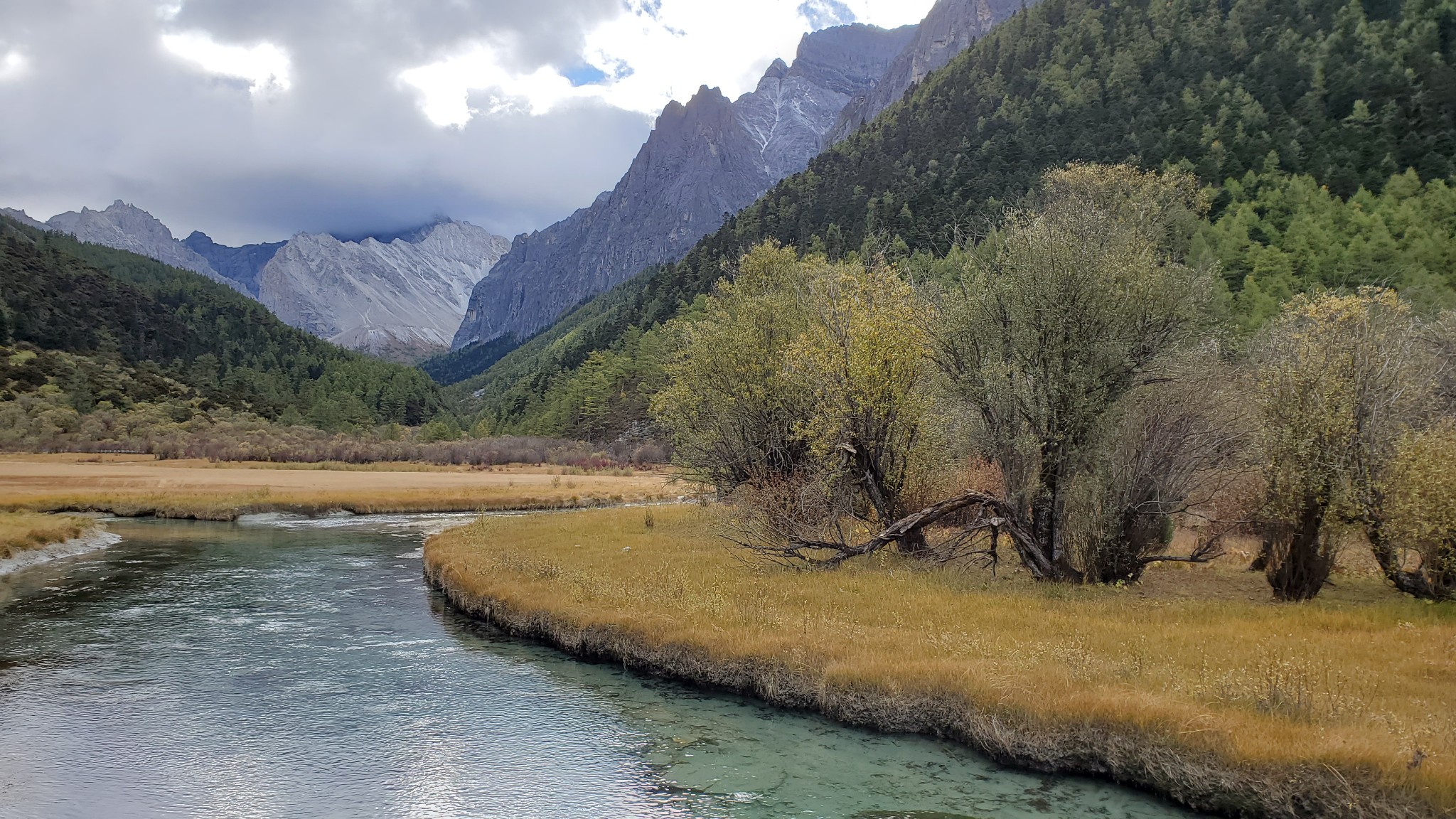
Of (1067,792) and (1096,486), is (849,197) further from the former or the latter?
(1067,792)

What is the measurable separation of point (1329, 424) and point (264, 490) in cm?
7052

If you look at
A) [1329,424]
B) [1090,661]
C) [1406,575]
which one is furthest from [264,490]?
[1406,575]

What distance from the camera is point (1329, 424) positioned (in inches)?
765

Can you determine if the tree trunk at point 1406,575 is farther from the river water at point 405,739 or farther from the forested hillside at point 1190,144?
the forested hillside at point 1190,144

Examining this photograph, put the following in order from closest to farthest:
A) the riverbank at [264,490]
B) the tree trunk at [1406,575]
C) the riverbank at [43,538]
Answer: the tree trunk at [1406,575] → the riverbank at [43,538] → the riverbank at [264,490]

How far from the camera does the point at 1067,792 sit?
1263 cm

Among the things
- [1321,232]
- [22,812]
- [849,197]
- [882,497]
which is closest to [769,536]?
[882,497]

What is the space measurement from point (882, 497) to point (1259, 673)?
16.2 metres

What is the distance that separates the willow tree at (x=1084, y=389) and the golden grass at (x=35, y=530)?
4312 cm

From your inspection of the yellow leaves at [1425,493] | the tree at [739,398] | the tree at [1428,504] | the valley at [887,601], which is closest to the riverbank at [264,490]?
the valley at [887,601]

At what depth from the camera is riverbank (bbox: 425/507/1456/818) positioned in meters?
11.4

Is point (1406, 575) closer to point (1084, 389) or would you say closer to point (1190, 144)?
point (1084, 389)

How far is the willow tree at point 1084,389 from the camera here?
72.6ft

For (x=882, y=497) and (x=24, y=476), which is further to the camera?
(x=24, y=476)
